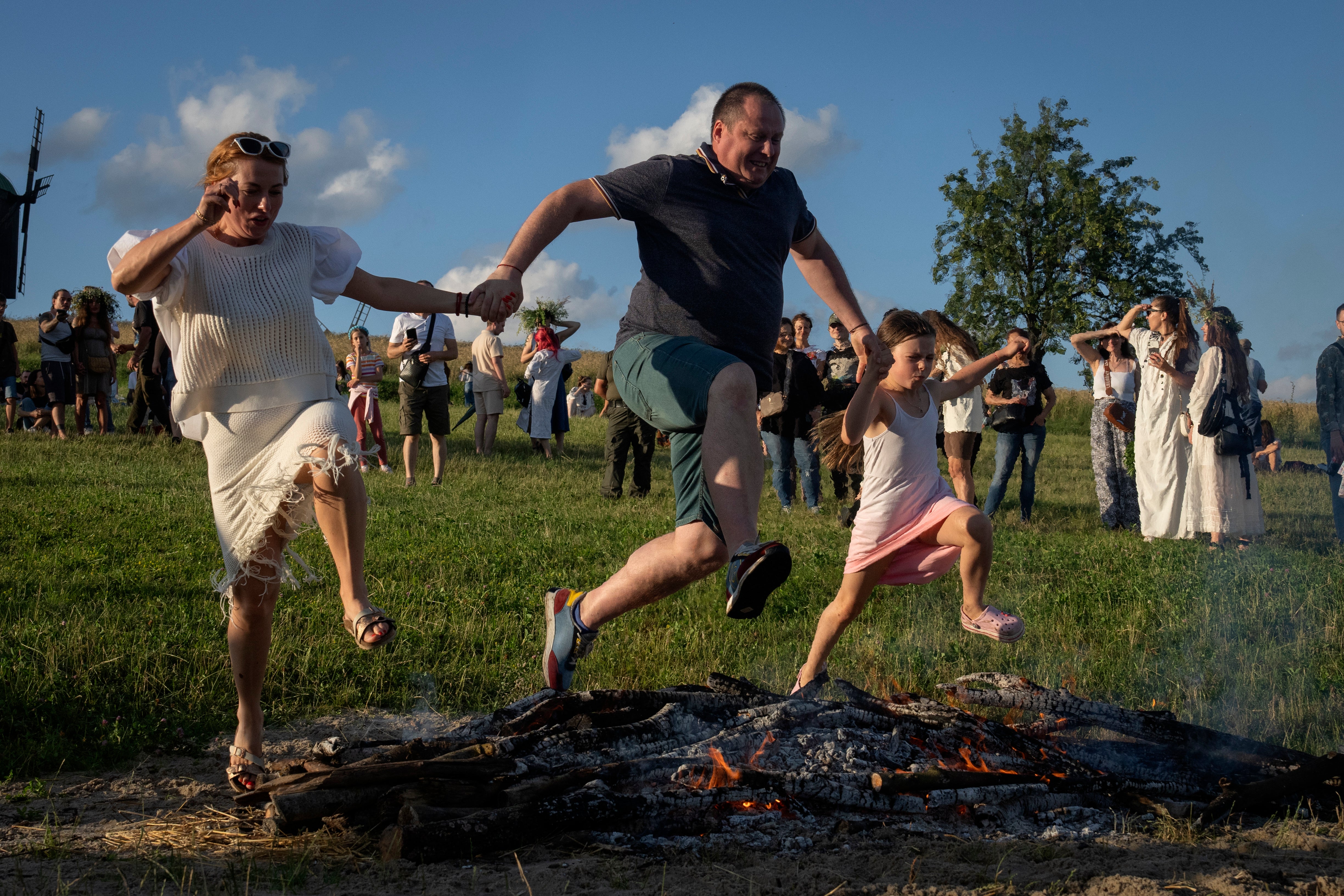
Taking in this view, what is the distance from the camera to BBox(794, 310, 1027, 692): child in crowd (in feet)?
16.6

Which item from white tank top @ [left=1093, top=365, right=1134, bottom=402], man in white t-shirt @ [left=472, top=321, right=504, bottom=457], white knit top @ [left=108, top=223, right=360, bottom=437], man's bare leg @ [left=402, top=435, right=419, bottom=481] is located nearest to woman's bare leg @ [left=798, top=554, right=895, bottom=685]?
white knit top @ [left=108, top=223, right=360, bottom=437]

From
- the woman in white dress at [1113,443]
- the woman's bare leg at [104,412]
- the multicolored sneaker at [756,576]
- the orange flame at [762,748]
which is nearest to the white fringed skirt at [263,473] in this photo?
Result: the multicolored sneaker at [756,576]

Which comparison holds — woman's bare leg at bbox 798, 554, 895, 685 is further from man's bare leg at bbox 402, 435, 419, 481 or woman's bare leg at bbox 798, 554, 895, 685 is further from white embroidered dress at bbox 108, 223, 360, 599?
man's bare leg at bbox 402, 435, 419, 481

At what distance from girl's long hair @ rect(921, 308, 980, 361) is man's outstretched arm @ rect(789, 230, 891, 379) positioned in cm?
180

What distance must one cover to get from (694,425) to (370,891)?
77.1 inches

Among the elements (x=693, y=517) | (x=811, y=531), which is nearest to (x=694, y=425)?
(x=693, y=517)

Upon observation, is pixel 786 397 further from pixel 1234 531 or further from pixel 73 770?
pixel 73 770

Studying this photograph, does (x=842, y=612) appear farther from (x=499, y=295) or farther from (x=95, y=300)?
(x=95, y=300)

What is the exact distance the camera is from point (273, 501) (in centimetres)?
389

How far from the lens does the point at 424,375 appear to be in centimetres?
1238

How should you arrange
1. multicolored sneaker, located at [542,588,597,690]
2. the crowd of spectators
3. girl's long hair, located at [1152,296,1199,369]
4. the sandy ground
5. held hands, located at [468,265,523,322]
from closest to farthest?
the sandy ground → held hands, located at [468,265,523,322] → multicolored sneaker, located at [542,588,597,690] → the crowd of spectators → girl's long hair, located at [1152,296,1199,369]

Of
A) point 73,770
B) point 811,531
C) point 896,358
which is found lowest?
point 73,770

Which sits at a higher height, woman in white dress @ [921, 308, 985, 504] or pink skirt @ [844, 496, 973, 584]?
woman in white dress @ [921, 308, 985, 504]

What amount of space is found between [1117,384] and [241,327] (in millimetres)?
9922
